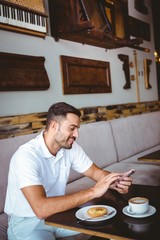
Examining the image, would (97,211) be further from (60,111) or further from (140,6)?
(140,6)

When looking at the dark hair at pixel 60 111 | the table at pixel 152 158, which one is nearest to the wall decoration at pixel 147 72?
the table at pixel 152 158

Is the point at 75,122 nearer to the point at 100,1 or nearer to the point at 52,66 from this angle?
the point at 52,66

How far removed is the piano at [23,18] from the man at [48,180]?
135cm

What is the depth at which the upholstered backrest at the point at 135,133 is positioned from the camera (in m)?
3.85

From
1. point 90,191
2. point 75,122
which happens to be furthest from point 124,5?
point 90,191

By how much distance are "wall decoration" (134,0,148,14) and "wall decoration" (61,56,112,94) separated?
1667 mm

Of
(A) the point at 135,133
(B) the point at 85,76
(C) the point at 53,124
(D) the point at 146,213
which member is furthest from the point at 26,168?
(A) the point at 135,133

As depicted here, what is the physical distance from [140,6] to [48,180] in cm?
466

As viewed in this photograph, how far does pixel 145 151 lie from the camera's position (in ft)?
13.9

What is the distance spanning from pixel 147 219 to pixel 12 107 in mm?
1960

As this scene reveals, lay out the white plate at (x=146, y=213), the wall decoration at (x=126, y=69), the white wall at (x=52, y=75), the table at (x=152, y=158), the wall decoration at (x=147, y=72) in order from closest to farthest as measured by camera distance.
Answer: the white plate at (x=146, y=213) < the table at (x=152, y=158) < the white wall at (x=52, y=75) < the wall decoration at (x=126, y=69) < the wall decoration at (x=147, y=72)

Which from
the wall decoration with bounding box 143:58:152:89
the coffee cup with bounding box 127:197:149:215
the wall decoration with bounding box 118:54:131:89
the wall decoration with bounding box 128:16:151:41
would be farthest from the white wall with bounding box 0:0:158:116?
the coffee cup with bounding box 127:197:149:215

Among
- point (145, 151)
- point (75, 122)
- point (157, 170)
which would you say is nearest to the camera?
point (75, 122)

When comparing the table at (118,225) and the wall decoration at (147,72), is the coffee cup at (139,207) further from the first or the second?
the wall decoration at (147,72)
